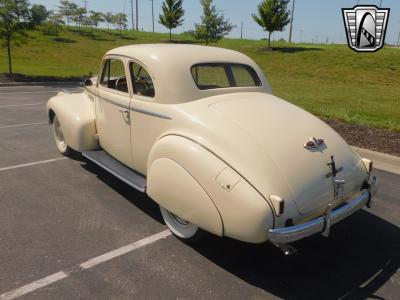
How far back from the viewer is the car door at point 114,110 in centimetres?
437

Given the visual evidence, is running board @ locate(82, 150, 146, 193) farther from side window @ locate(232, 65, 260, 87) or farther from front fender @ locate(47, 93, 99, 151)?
side window @ locate(232, 65, 260, 87)

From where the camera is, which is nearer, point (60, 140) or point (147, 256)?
point (147, 256)

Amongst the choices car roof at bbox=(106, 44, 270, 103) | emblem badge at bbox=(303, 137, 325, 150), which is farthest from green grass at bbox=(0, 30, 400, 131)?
emblem badge at bbox=(303, 137, 325, 150)

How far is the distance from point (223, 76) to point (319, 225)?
84.5 inches

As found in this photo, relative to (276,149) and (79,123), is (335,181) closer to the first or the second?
(276,149)

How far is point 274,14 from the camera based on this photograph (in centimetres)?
3011

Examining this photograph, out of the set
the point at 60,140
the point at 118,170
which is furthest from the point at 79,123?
the point at 60,140

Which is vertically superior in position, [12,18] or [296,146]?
[12,18]

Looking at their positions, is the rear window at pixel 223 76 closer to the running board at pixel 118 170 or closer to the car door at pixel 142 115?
the car door at pixel 142 115

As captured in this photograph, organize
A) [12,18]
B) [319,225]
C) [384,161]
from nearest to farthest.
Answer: [319,225]
[384,161]
[12,18]

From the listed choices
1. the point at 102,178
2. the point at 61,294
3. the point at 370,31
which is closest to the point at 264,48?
the point at 370,31

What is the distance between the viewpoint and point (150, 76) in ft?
13.3

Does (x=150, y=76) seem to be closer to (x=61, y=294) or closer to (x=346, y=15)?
(x=61, y=294)

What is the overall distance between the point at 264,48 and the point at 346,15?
19011mm
